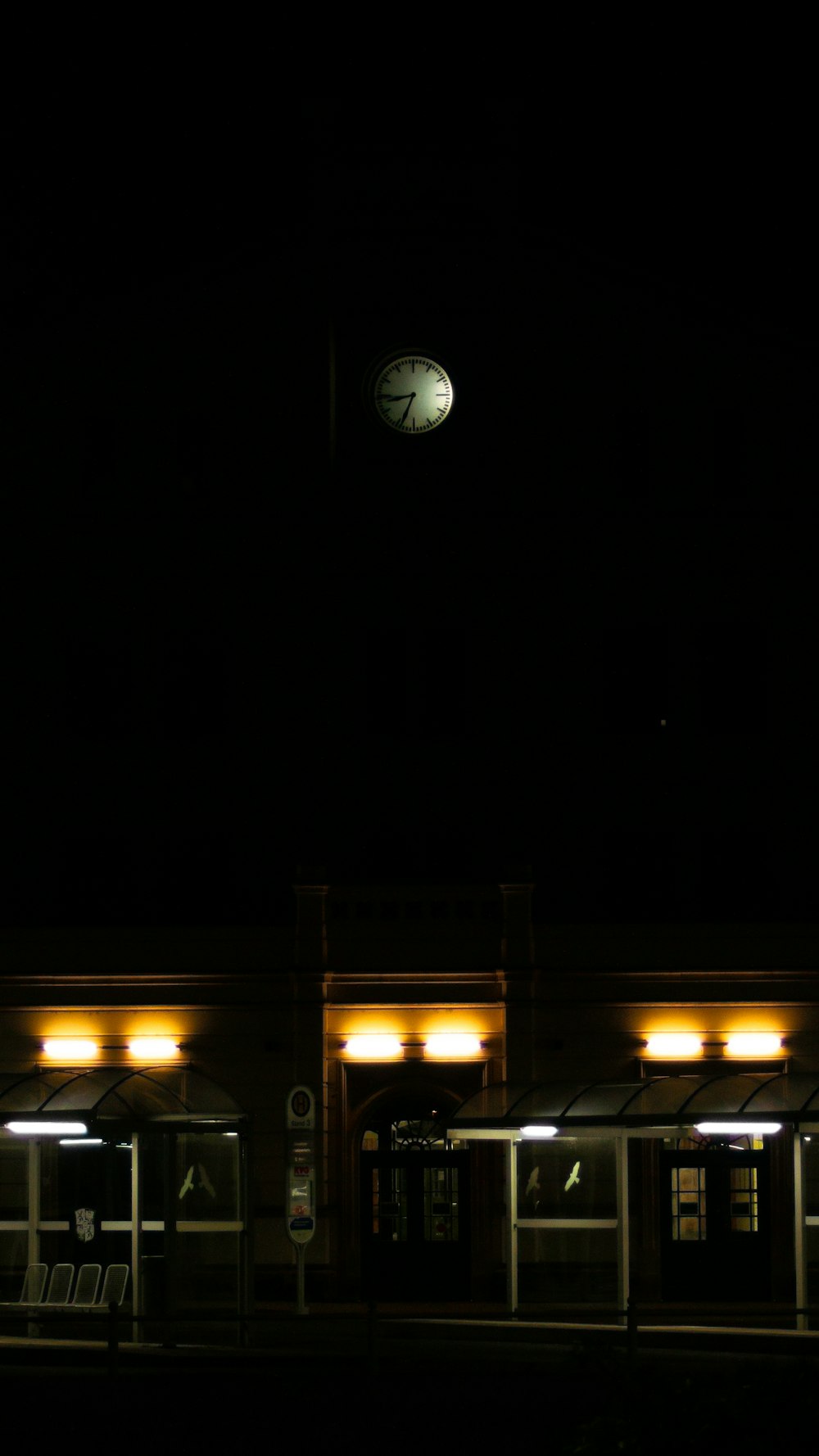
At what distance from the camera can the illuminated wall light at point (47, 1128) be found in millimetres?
29172

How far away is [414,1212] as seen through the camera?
34.7 m

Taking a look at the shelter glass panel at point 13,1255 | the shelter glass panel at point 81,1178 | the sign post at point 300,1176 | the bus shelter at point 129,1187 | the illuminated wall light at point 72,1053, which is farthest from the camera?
the illuminated wall light at point 72,1053

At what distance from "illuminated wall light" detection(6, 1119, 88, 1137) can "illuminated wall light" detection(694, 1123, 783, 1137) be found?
8719 mm

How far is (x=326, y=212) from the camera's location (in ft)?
124

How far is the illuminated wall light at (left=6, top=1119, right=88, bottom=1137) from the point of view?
95.7ft

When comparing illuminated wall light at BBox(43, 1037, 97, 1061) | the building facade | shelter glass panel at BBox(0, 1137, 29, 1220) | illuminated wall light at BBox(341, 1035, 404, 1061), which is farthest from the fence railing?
illuminated wall light at BBox(43, 1037, 97, 1061)

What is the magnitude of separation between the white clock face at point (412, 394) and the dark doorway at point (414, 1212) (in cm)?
1195

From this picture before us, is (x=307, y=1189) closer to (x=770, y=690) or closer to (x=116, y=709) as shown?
(x=116, y=709)

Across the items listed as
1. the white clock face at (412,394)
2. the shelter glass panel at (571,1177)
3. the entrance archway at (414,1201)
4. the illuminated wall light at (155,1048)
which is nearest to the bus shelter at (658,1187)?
the shelter glass panel at (571,1177)

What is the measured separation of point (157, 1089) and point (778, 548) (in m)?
14.8

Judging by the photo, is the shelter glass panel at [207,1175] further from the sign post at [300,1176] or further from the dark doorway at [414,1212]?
the dark doorway at [414,1212]

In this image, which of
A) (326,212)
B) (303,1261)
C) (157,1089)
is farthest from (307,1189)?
(326,212)

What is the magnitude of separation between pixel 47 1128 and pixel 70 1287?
222 centimetres

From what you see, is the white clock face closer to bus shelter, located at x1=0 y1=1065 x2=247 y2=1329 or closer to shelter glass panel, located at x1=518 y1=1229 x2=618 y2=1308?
bus shelter, located at x1=0 y1=1065 x2=247 y2=1329
